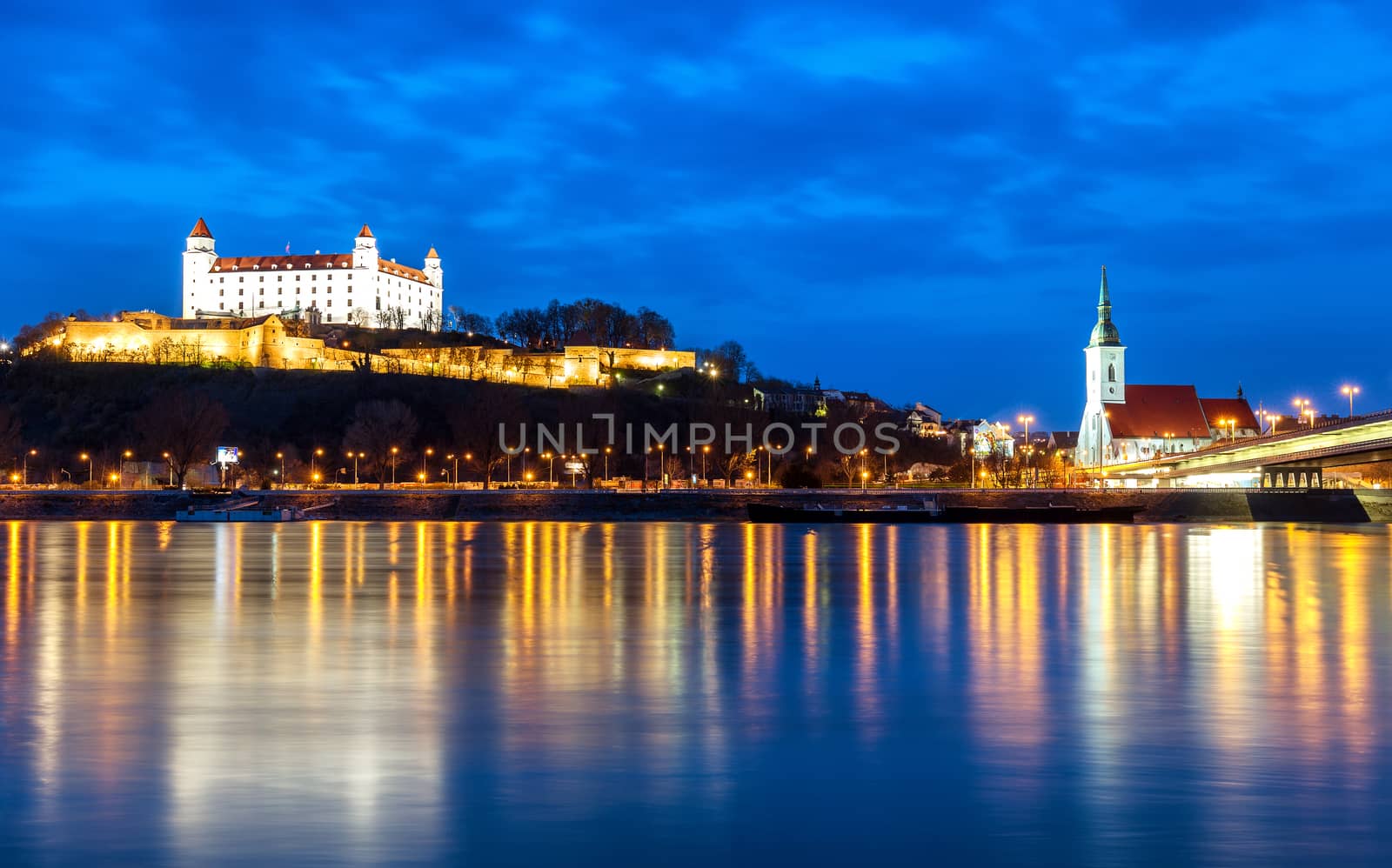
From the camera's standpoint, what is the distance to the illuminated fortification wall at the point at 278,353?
443 feet

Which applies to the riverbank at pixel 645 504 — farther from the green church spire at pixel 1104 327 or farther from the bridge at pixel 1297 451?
the green church spire at pixel 1104 327

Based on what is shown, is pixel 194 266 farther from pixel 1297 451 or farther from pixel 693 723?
pixel 693 723

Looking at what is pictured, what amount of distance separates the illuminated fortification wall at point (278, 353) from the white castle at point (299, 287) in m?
13.2

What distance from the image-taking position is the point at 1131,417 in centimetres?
12519

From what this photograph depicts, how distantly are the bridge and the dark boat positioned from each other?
8.92 m

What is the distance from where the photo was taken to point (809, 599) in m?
24.5

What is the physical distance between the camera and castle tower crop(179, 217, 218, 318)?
16000 centimetres

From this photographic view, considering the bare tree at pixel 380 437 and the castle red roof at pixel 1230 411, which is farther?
the castle red roof at pixel 1230 411

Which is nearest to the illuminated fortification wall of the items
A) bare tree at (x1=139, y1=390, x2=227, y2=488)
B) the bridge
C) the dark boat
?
bare tree at (x1=139, y1=390, x2=227, y2=488)

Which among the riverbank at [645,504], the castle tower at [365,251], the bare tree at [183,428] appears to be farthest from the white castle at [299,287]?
the riverbank at [645,504]

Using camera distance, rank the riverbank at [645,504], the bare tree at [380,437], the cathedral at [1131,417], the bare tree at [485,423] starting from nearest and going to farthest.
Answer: the riverbank at [645,504]
the bare tree at [485,423]
the bare tree at [380,437]
the cathedral at [1131,417]

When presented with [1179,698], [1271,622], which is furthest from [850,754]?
[1271,622]

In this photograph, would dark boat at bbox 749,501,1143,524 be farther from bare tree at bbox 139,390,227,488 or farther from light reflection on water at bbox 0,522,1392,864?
bare tree at bbox 139,390,227,488

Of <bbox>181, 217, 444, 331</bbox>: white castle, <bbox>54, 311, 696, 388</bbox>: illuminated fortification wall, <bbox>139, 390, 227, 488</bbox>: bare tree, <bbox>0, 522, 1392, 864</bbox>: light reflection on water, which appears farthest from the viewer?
<bbox>181, 217, 444, 331</bbox>: white castle
